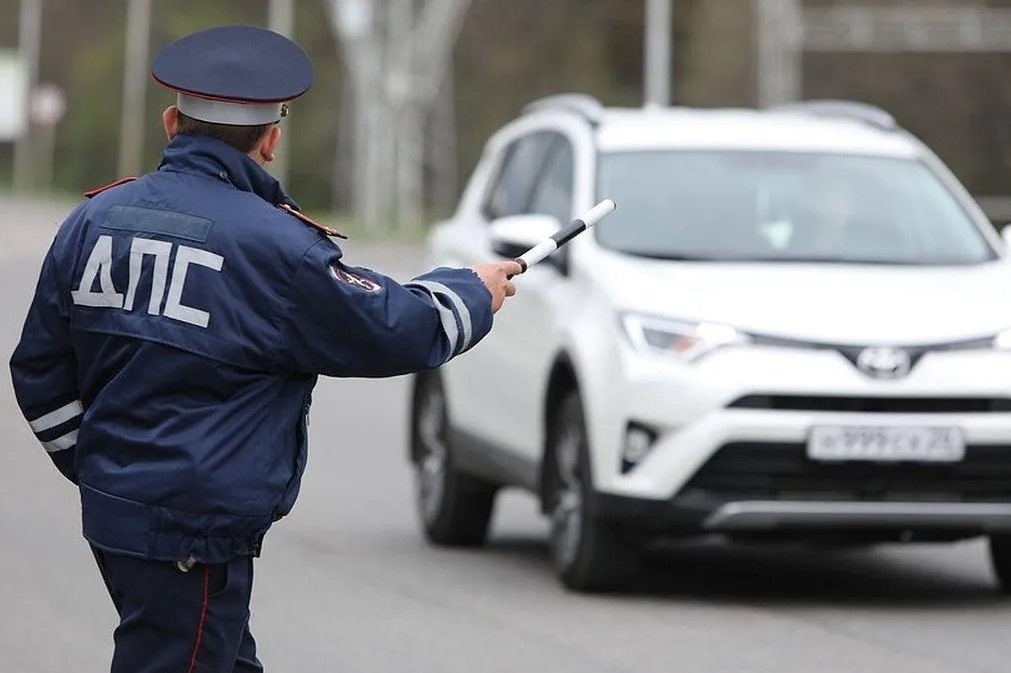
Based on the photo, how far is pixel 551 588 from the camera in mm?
10211

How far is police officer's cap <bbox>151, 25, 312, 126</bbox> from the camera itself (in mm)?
4910

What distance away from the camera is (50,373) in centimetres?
516

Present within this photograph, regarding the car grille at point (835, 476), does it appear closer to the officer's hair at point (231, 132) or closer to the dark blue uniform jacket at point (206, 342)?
the dark blue uniform jacket at point (206, 342)

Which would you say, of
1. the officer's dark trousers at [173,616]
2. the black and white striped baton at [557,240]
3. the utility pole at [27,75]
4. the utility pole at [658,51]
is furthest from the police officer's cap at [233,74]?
the utility pole at [27,75]

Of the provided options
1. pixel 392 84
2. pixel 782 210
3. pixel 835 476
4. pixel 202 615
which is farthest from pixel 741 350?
pixel 392 84

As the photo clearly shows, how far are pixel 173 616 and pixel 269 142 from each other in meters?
0.87

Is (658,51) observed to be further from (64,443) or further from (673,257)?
(64,443)

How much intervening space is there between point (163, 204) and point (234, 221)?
5.9 inches

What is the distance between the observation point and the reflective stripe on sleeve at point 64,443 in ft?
17.1

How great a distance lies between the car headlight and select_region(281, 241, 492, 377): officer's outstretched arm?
435 cm

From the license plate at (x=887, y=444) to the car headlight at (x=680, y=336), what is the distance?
0.45 m

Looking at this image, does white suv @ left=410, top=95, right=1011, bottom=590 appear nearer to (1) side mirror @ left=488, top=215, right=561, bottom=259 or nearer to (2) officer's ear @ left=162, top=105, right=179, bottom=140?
(1) side mirror @ left=488, top=215, right=561, bottom=259

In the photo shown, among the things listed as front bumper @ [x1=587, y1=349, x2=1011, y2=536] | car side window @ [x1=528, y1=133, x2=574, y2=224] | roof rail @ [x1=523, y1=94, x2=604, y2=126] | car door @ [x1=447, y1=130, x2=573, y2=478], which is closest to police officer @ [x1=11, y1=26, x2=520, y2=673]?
front bumper @ [x1=587, y1=349, x2=1011, y2=536]

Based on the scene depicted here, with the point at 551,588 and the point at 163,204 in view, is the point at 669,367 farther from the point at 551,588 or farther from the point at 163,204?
the point at 163,204
